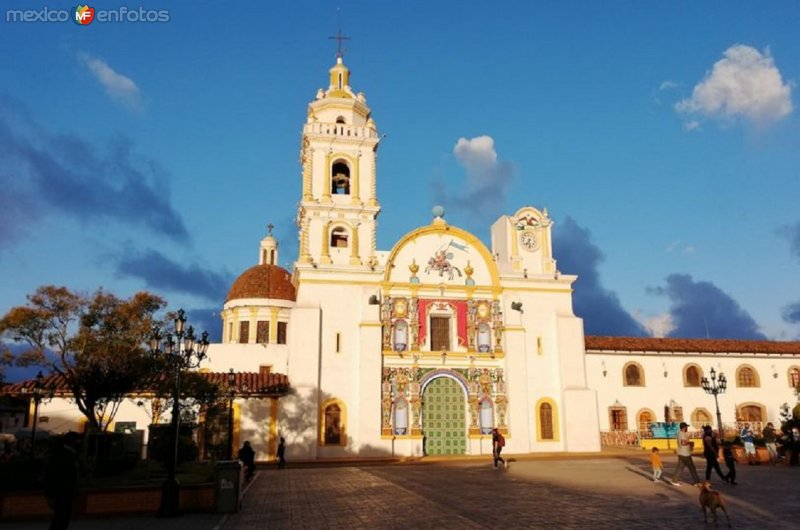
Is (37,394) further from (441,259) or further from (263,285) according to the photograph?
(263,285)

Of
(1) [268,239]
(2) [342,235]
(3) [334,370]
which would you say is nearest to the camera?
(3) [334,370]

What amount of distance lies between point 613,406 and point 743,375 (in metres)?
9.18

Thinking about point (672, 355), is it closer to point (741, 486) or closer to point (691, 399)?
point (691, 399)

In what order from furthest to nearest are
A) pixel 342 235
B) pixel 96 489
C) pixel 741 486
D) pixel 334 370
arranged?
pixel 342 235
pixel 334 370
pixel 741 486
pixel 96 489

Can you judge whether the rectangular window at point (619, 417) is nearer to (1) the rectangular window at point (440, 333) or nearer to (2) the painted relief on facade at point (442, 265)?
(1) the rectangular window at point (440, 333)

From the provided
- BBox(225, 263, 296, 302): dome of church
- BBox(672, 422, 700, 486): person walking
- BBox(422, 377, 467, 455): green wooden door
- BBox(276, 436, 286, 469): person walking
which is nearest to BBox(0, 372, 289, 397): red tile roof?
BBox(276, 436, 286, 469): person walking

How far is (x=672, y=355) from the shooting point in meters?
39.3

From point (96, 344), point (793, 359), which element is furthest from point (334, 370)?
point (793, 359)

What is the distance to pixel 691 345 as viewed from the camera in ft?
132

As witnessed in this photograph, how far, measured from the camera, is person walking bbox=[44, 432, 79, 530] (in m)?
9.21

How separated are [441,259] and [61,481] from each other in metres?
25.1

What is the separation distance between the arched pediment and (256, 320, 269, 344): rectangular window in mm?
14971

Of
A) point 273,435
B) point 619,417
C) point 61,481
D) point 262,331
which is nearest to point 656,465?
point 61,481

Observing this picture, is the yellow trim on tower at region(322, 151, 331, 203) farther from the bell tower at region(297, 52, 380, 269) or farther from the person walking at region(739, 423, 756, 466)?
the person walking at region(739, 423, 756, 466)
